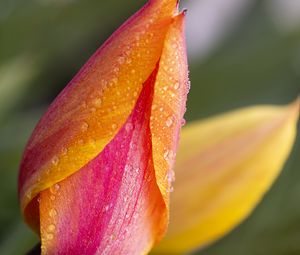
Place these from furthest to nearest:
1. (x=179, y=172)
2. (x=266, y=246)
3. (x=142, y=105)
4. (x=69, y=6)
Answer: (x=69, y=6) < (x=266, y=246) < (x=179, y=172) < (x=142, y=105)

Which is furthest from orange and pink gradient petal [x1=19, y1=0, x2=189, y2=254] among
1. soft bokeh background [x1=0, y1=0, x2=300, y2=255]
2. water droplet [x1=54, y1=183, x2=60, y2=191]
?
soft bokeh background [x1=0, y1=0, x2=300, y2=255]

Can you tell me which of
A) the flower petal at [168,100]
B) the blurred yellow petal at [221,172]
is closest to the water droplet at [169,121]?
the flower petal at [168,100]

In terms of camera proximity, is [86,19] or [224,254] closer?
[224,254]

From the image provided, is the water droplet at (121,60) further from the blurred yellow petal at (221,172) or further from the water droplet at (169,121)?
the blurred yellow petal at (221,172)

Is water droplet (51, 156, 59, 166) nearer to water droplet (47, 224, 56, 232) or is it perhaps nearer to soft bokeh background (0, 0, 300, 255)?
water droplet (47, 224, 56, 232)

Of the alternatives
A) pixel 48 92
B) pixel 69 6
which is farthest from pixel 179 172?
pixel 48 92

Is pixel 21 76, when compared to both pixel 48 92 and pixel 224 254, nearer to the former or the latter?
pixel 224 254
